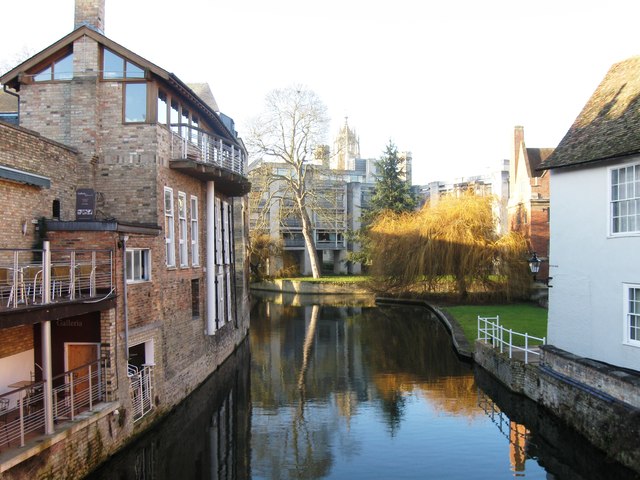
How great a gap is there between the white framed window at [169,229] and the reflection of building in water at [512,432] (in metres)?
8.76

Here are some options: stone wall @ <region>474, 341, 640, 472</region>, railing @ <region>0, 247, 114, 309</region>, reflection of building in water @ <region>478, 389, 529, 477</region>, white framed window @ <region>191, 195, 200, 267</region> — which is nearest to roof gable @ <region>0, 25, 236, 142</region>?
white framed window @ <region>191, 195, 200, 267</region>

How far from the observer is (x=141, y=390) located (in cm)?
1238

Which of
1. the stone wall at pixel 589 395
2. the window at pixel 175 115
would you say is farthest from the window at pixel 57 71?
the stone wall at pixel 589 395

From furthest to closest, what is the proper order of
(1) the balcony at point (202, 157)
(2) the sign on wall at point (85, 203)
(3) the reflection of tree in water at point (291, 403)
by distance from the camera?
(1) the balcony at point (202, 157), (2) the sign on wall at point (85, 203), (3) the reflection of tree in water at point (291, 403)

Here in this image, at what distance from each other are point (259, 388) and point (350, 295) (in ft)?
94.9

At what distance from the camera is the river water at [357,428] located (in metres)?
10.9

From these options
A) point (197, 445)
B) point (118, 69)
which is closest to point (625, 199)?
Answer: point (197, 445)

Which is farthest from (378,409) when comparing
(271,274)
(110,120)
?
(271,274)

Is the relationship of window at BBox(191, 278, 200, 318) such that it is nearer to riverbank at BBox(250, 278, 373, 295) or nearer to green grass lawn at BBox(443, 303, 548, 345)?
green grass lawn at BBox(443, 303, 548, 345)

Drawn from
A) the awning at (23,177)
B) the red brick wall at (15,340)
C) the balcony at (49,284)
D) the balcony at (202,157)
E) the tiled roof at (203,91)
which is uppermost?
the tiled roof at (203,91)

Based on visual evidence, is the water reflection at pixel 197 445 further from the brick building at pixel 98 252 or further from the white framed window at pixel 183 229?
the white framed window at pixel 183 229

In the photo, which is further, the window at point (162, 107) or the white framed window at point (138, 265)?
the window at point (162, 107)

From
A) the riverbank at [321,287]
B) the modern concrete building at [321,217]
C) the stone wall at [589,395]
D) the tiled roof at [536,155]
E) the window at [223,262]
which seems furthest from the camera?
the modern concrete building at [321,217]

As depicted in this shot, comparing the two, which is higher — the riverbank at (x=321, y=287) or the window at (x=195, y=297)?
the window at (x=195, y=297)
